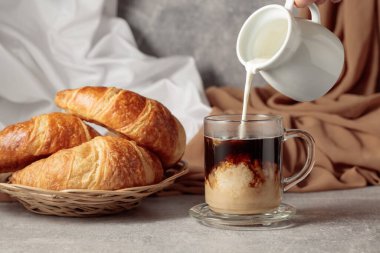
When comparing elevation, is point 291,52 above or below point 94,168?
above

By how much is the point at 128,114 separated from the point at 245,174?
0.93 feet

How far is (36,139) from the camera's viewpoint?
1.49m

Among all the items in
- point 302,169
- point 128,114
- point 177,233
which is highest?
point 128,114

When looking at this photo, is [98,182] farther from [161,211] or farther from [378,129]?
[378,129]

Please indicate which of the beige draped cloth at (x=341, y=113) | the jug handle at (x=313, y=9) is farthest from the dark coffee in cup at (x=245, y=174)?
the beige draped cloth at (x=341, y=113)

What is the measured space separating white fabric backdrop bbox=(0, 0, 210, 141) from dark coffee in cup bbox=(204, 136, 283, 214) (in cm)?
94

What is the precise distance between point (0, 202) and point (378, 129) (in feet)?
3.45

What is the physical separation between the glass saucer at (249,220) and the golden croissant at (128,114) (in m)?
0.18

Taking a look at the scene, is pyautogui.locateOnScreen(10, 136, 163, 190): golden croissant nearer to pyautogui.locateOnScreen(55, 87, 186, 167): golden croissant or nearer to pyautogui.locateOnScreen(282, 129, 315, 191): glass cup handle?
pyautogui.locateOnScreen(55, 87, 186, 167): golden croissant

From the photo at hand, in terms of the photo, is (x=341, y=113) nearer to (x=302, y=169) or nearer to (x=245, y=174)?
(x=302, y=169)

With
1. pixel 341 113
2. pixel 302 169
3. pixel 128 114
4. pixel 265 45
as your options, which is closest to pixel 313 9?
pixel 265 45

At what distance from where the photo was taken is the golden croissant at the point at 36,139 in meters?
1.49

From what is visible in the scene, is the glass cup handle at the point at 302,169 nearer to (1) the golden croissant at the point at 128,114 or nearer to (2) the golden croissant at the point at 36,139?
(1) the golden croissant at the point at 128,114

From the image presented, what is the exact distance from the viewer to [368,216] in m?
1.55
